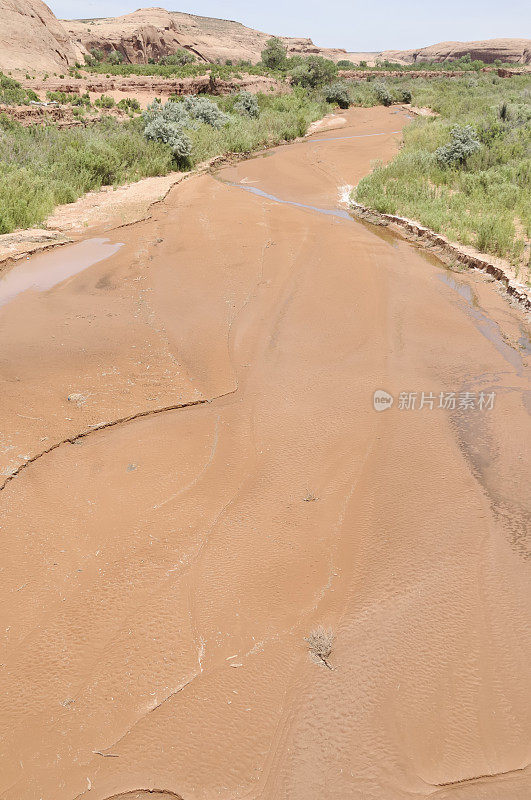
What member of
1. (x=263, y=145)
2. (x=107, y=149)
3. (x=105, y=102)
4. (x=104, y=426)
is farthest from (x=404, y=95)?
(x=104, y=426)

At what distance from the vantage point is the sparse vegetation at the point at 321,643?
321 centimetres

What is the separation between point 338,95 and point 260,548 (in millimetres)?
35435

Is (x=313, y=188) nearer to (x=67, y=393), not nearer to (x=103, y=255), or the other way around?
(x=103, y=255)

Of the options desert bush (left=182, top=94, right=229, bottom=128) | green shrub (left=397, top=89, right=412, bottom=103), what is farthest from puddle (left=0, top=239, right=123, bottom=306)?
green shrub (left=397, top=89, right=412, bottom=103)

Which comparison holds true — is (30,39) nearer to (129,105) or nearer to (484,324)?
(129,105)

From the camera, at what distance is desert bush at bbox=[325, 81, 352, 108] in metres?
32.4

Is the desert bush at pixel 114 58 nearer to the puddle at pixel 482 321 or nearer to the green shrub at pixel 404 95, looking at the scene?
the green shrub at pixel 404 95

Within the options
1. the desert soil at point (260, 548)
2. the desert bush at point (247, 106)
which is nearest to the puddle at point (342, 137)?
the desert bush at point (247, 106)

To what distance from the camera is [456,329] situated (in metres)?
7.35

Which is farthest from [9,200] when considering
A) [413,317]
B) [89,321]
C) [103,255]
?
[413,317]

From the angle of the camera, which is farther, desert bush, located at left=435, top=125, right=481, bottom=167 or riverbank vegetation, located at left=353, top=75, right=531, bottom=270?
desert bush, located at left=435, top=125, right=481, bottom=167

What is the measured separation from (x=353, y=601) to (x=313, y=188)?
13977mm

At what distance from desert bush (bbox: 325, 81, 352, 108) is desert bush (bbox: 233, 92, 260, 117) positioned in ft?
29.7

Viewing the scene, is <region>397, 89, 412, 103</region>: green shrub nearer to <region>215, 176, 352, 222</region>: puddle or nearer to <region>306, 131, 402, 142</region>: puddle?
<region>306, 131, 402, 142</region>: puddle
